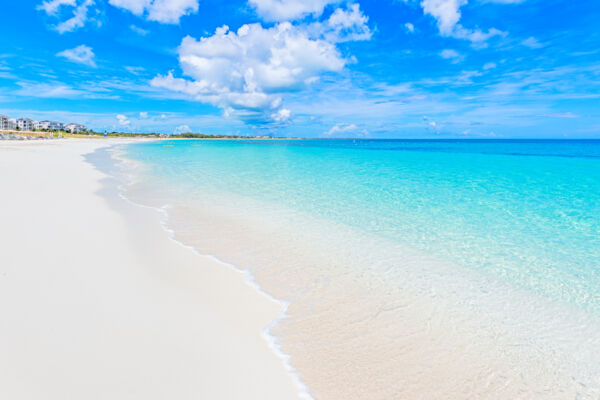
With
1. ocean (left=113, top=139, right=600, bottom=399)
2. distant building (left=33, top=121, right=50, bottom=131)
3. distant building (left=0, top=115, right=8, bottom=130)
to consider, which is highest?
distant building (left=33, top=121, right=50, bottom=131)

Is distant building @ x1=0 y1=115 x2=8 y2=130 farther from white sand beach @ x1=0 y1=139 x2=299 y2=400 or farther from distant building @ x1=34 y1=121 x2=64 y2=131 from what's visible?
white sand beach @ x1=0 y1=139 x2=299 y2=400

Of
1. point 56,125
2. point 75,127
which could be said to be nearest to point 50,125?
point 56,125

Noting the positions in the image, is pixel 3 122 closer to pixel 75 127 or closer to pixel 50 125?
pixel 50 125

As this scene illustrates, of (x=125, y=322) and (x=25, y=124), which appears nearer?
(x=125, y=322)

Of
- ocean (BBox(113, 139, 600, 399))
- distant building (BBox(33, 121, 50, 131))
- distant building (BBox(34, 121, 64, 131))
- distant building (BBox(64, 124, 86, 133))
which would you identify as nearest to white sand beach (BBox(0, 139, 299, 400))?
ocean (BBox(113, 139, 600, 399))

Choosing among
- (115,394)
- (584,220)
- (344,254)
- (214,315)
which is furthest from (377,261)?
(584,220)

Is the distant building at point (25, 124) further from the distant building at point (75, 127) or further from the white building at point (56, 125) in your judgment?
the distant building at point (75, 127)

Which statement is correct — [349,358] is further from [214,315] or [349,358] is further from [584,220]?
[584,220]

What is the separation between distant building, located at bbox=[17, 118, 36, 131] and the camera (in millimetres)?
149750

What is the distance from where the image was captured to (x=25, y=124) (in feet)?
500

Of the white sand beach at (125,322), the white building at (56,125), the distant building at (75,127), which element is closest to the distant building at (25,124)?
the white building at (56,125)

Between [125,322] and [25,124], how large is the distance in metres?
204

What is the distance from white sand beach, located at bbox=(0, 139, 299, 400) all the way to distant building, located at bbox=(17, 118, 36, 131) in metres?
196

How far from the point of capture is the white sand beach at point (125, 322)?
9.12 feet
